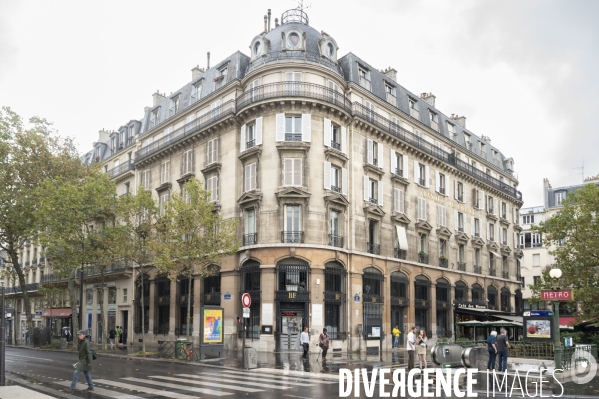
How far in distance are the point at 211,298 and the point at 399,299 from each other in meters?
13.3

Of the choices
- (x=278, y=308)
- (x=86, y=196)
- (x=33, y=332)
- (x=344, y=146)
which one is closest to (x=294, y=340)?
(x=278, y=308)

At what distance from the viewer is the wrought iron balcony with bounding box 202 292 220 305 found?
37.6 m

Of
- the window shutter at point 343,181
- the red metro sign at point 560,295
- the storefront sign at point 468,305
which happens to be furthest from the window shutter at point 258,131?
the storefront sign at point 468,305

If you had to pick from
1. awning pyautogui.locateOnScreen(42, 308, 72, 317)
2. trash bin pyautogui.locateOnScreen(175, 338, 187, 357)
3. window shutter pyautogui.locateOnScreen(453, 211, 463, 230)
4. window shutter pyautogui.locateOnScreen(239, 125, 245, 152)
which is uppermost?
window shutter pyautogui.locateOnScreen(239, 125, 245, 152)

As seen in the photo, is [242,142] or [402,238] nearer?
[242,142]

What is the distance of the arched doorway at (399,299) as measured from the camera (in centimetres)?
4050

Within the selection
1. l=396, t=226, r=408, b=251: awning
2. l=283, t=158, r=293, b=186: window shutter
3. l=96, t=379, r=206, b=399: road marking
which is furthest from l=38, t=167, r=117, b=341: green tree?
l=396, t=226, r=408, b=251: awning

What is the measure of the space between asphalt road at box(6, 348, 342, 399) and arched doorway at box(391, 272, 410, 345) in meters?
18.2

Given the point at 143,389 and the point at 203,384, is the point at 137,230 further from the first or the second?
the point at 143,389

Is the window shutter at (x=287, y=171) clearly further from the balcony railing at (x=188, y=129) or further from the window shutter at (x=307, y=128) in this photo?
the balcony railing at (x=188, y=129)

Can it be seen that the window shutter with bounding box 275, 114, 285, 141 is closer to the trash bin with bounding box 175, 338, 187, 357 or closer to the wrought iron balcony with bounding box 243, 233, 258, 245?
the wrought iron balcony with bounding box 243, 233, 258, 245

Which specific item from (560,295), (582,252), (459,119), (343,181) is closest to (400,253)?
(343,181)

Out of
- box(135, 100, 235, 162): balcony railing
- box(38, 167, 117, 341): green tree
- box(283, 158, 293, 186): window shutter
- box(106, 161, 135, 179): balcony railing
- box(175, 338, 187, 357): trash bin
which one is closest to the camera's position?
box(175, 338, 187, 357): trash bin

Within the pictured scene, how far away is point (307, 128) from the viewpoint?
115 ft
